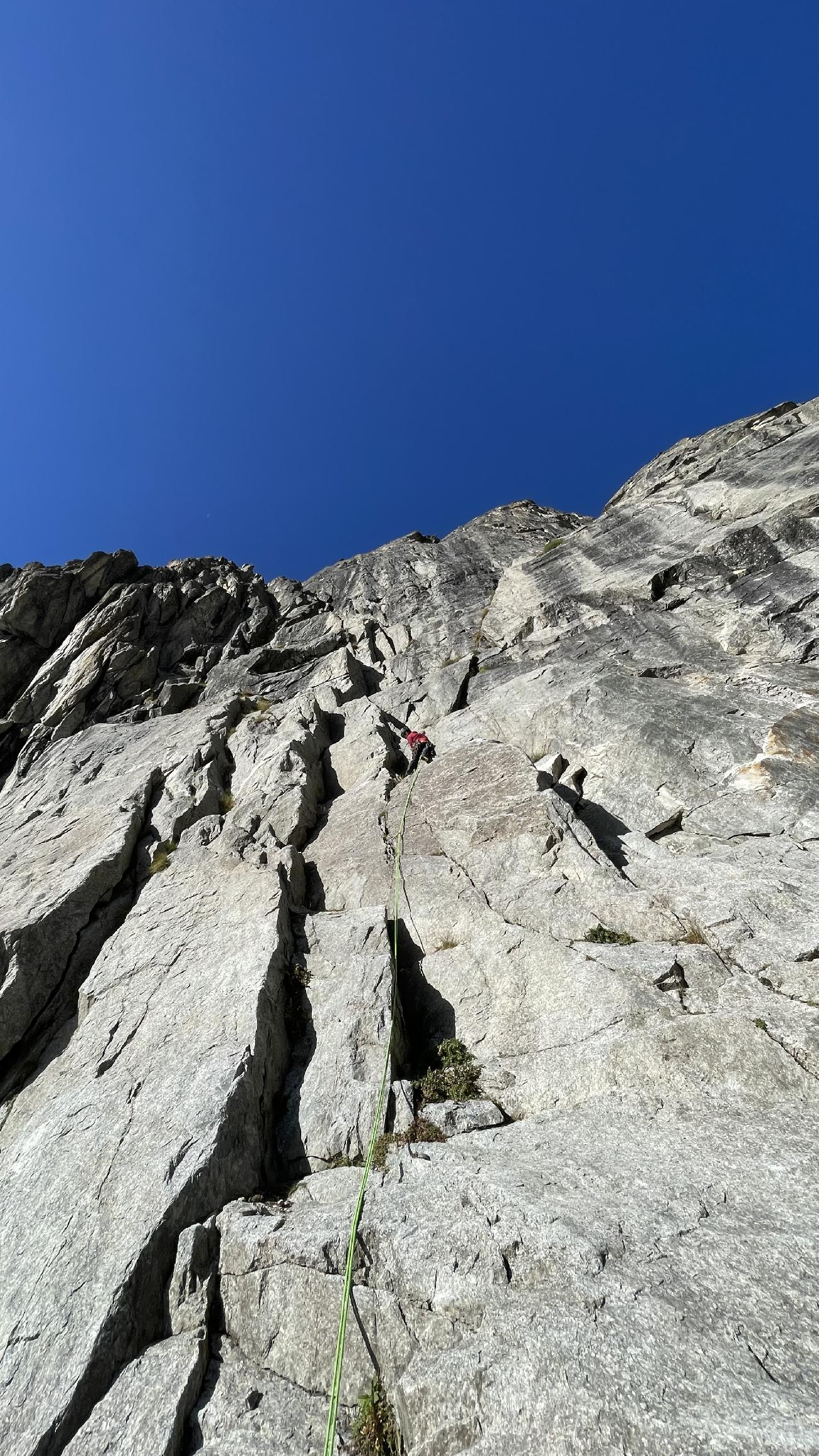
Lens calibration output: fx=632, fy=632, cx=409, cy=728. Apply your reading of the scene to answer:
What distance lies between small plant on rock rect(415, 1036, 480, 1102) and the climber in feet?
34.6

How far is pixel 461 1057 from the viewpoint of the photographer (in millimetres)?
11172

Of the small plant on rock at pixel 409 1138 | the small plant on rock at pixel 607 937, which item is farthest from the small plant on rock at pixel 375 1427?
the small plant on rock at pixel 607 937

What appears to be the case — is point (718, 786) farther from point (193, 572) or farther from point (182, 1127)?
point (193, 572)

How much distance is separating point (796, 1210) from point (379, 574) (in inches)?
1750

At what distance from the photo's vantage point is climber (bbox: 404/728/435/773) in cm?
2112

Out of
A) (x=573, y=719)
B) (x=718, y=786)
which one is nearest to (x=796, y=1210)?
(x=718, y=786)

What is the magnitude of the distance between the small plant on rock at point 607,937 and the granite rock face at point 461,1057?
0.17 ft

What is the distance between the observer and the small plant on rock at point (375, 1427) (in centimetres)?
620

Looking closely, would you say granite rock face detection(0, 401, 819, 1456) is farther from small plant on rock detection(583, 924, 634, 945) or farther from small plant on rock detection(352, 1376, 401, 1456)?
small plant on rock detection(352, 1376, 401, 1456)

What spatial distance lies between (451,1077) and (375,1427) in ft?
15.2

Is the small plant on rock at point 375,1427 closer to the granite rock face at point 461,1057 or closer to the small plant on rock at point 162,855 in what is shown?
the granite rock face at point 461,1057

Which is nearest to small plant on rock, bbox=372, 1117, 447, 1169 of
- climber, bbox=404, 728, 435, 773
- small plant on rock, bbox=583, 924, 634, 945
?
small plant on rock, bbox=583, 924, 634, 945

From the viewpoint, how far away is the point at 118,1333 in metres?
7.69

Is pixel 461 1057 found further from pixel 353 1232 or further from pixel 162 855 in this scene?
pixel 162 855
